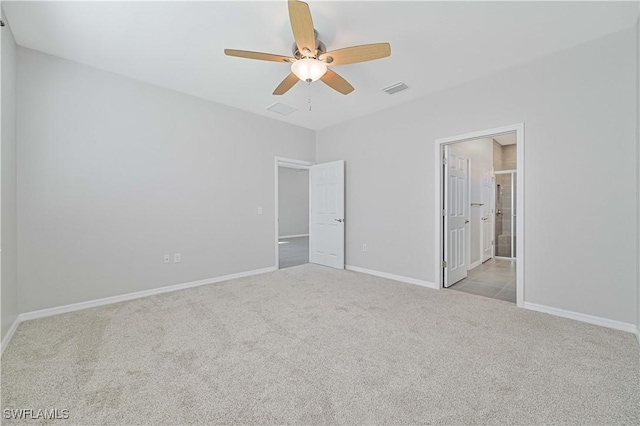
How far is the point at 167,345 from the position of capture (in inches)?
83.8

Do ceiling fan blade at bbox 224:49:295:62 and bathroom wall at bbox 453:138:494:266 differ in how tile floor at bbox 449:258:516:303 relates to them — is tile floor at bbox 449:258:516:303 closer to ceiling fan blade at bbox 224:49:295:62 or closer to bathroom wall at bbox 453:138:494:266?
bathroom wall at bbox 453:138:494:266

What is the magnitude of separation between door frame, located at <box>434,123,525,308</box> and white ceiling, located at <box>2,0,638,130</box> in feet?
2.24

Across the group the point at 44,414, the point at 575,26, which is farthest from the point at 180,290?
the point at 575,26

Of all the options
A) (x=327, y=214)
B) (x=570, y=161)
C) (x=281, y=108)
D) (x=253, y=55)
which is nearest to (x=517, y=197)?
(x=570, y=161)

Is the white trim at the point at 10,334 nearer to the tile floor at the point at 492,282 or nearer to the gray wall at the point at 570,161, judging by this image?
the gray wall at the point at 570,161

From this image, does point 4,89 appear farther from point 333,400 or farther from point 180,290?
point 333,400

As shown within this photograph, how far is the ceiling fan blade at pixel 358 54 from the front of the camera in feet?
6.63

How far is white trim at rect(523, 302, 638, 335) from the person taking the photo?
234 centimetres

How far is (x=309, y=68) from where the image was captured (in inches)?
88.4

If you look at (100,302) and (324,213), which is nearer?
(100,302)

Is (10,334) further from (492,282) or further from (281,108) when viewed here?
(492,282)

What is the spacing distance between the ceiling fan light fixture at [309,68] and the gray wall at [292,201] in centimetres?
715

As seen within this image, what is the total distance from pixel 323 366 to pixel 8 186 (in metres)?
3.06

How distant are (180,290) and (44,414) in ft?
7.08
